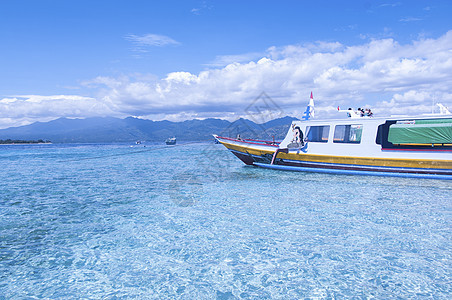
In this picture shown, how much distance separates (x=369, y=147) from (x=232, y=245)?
1450cm

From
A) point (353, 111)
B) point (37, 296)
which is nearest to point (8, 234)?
point (37, 296)

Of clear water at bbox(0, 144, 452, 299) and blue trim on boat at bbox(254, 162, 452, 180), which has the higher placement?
blue trim on boat at bbox(254, 162, 452, 180)

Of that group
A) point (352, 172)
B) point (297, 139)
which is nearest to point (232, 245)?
point (297, 139)

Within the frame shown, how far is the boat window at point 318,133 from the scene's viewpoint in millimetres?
19672

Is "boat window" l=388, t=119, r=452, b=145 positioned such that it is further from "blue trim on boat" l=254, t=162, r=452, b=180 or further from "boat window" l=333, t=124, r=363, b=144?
"blue trim on boat" l=254, t=162, r=452, b=180

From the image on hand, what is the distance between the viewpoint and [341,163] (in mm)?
19422

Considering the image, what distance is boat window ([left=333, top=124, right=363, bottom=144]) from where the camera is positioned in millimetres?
18734

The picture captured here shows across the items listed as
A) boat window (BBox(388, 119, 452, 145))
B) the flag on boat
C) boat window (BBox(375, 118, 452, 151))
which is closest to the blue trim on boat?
boat window (BBox(375, 118, 452, 151))

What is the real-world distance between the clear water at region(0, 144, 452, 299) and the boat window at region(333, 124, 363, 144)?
512 centimetres

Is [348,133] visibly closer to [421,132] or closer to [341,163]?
[341,163]

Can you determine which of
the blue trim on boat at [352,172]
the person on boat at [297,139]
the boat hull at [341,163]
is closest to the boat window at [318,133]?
the person on boat at [297,139]

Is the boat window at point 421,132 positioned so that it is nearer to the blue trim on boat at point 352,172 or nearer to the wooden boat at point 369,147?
the wooden boat at point 369,147

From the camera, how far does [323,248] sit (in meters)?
7.52

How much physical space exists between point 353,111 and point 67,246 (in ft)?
63.9
